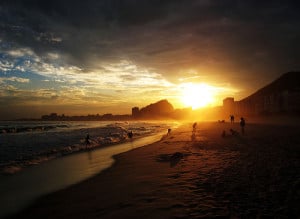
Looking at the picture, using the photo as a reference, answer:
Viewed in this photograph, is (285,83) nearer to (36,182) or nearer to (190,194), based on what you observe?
(190,194)

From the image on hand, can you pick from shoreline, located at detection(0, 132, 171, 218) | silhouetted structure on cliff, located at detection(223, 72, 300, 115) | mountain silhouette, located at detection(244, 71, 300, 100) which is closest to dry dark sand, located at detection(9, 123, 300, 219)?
shoreline, located at detection(0, 132, 171, 218)

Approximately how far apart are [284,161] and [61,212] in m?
10.2

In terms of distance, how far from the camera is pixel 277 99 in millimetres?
88062

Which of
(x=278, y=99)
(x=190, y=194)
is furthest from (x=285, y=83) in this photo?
(x=190, y=194)

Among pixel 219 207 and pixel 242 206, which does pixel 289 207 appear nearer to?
pixel 242 206

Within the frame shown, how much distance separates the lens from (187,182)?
32.1ft

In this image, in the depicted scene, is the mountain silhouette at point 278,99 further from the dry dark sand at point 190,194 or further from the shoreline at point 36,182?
the shoreline at point 36,182

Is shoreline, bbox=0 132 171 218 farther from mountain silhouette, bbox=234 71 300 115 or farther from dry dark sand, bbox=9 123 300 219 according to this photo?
mountain silhouette, bbox=234 71 300 115

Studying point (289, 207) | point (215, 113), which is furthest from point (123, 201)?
point (215, 113)

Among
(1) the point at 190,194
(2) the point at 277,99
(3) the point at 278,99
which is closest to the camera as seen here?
(1) the point at 190,194

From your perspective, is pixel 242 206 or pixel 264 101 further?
pixel 264 101

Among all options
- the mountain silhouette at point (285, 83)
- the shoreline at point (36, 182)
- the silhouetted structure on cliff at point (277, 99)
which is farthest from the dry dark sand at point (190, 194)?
the mountain silhouette at point (285, 83)

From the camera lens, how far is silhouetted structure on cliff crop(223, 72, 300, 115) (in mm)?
77800

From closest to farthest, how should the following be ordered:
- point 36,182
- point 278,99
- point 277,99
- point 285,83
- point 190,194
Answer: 1. point 190,194
2. point 36,182
3. point 278,99
4. point 277,99
5. point 285,83
